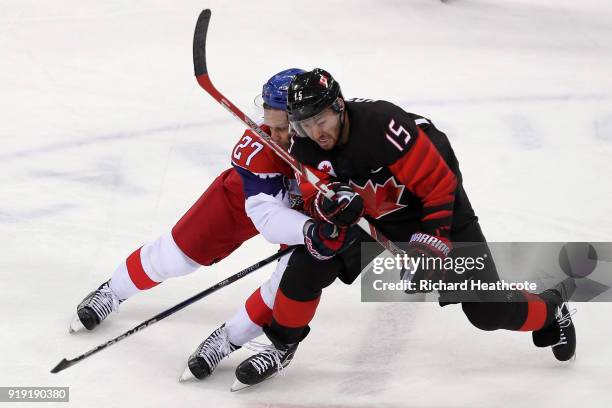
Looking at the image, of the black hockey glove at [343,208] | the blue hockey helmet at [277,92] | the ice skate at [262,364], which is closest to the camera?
the black hockey glove at [343,208]

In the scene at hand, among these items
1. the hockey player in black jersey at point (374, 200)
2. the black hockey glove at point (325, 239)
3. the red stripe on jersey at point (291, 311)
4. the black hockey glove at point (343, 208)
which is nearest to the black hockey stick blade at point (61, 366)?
the hockey player in black jersey at point (374, 200)

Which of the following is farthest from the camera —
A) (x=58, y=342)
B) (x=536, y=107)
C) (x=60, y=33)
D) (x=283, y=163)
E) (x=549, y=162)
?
(x=60, y=33)

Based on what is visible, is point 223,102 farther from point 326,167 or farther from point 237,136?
point 237,136

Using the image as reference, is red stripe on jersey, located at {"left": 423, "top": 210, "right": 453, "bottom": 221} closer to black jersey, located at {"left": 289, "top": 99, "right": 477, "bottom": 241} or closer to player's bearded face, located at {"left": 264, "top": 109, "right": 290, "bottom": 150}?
black jersey, located at {"left": 289, "top": 99, "right": 477, "bottom": 241}

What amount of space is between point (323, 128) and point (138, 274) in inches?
42.4

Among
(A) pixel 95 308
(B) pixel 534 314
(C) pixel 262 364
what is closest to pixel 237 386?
(C) pixel 262 364

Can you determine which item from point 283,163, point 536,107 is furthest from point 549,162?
point 283,163

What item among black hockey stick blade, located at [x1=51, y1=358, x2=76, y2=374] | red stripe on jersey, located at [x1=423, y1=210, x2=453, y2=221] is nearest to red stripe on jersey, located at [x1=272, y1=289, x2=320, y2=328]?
red stripe on jersey, located at [x1=423, y1=210, x2=453, y2=221]

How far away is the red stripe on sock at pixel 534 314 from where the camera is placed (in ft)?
11.4

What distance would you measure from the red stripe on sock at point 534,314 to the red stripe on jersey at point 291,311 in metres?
0.72

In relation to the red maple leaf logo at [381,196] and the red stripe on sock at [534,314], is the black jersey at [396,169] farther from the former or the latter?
the red stripe on sock at [534,314]

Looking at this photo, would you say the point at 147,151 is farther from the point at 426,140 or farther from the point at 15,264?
the point at 426,140

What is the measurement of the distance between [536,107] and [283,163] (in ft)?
8.75

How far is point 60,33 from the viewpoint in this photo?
21.0 ft
